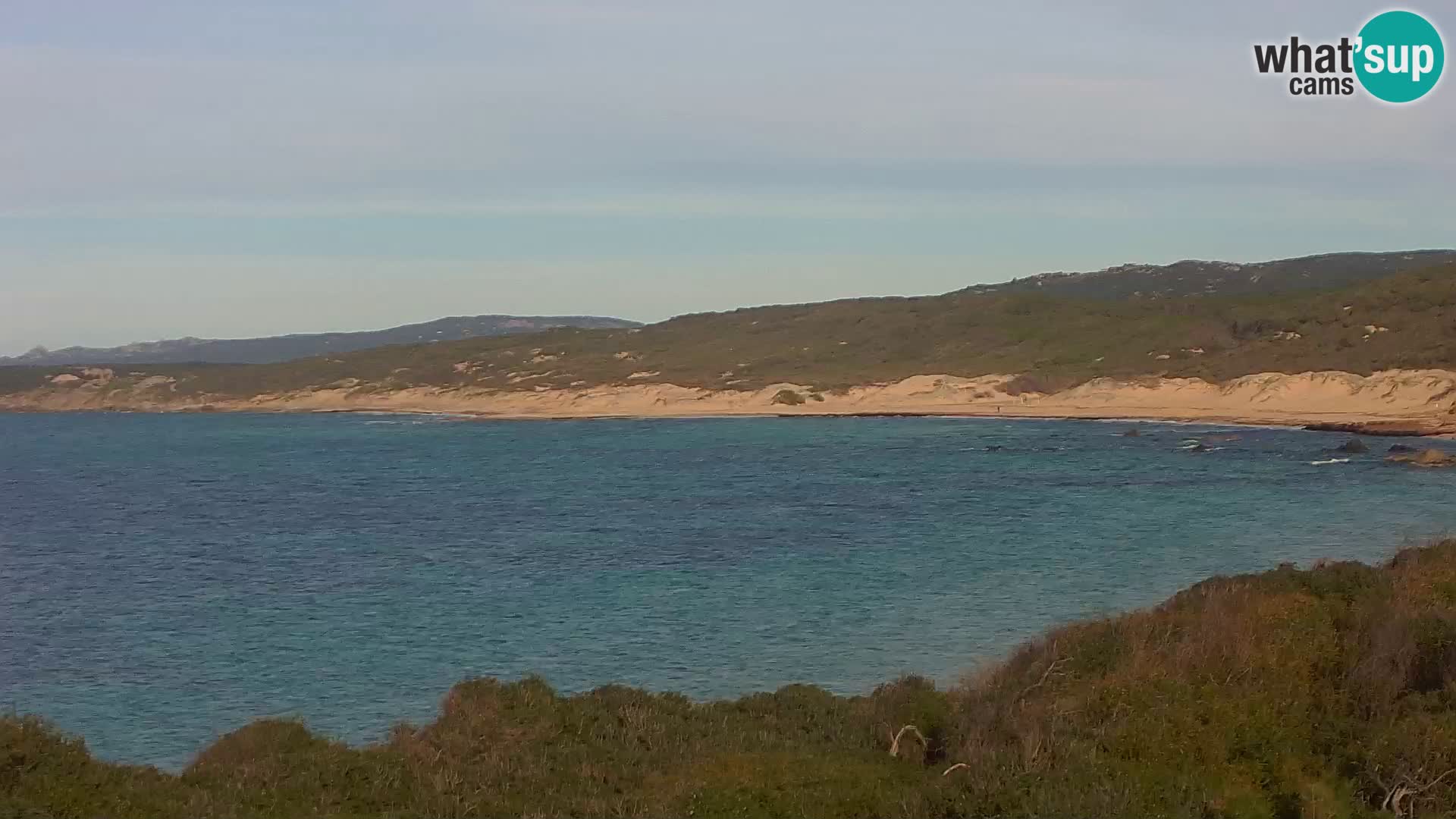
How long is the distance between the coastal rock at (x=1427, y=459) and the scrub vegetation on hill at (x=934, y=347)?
28784 millimetres

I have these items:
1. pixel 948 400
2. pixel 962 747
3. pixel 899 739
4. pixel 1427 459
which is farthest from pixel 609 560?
pixel 948 400

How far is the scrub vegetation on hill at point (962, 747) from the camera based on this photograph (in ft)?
35.9

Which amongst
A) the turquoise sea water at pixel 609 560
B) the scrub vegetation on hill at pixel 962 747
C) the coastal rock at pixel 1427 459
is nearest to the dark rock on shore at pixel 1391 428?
the turquoise sea water at pixel 609 560

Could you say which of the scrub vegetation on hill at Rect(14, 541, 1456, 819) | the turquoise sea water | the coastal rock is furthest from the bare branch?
the coastal rock

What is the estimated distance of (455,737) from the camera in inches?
532

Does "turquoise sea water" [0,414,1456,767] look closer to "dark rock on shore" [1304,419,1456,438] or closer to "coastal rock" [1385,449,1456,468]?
"coastal rock" [1385,449,1456,468]

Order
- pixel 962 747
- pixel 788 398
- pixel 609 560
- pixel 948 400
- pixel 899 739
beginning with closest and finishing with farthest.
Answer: pixel 962 747, pixel 899 739, pixel 609 560, pixel 948 400, pixel 788 398

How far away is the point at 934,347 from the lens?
134750 mm

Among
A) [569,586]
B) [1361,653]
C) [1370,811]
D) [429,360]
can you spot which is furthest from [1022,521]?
[429,360]

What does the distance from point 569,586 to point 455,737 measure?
66.3ft

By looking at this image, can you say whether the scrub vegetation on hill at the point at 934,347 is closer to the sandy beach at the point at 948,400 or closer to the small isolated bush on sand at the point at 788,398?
the sandy beach at the point at 948,400

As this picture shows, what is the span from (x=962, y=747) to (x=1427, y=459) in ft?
167

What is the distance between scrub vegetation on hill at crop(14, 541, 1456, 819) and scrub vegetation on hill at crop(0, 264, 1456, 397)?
78.0 meters

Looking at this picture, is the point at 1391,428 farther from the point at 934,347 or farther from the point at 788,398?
the point at 934,347
